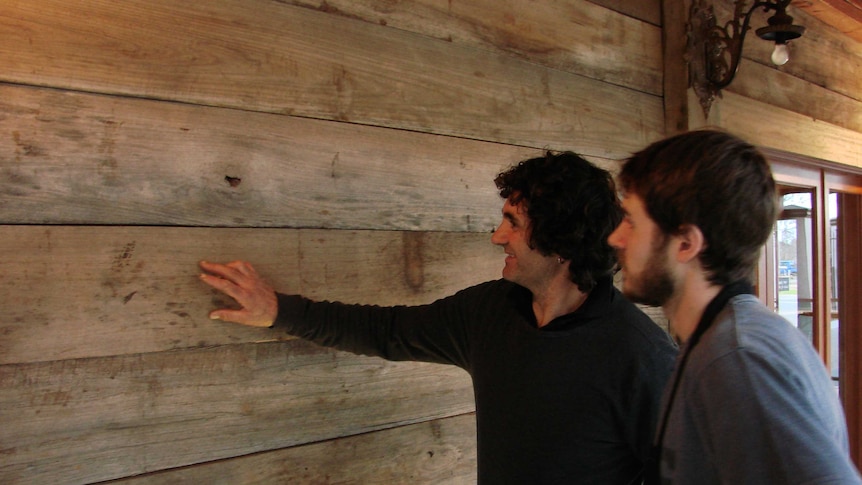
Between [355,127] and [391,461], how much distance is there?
675 millimetres

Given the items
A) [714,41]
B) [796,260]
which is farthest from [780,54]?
[796,260]

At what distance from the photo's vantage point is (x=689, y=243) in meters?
0.84

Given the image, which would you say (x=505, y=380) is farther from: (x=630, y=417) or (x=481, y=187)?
(x=481, y=187)

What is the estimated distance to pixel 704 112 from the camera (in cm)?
201

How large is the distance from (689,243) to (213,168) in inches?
29.8

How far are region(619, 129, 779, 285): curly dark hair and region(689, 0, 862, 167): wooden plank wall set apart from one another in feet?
3.95

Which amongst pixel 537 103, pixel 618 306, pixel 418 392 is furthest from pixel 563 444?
pixel 537 103

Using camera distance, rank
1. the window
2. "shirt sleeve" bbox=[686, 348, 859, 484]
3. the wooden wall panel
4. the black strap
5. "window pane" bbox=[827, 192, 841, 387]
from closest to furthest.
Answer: "shirt sleeve" bbox=[686, 348, 859, 484], the black strap, the wooden wall panel, the window, "window pane" bbox=[827, 192, 841, 387]

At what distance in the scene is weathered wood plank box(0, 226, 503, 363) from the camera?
955mm

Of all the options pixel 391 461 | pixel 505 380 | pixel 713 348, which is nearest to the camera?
pixel 713 348

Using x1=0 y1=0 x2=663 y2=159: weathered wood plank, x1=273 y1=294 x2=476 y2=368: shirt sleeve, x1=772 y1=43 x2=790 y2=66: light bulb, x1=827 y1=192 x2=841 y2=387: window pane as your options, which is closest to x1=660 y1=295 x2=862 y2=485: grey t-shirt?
x1=273 y1=294 x2=476 y2=368: shirt sleeve

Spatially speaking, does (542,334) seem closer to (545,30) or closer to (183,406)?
(183,406)

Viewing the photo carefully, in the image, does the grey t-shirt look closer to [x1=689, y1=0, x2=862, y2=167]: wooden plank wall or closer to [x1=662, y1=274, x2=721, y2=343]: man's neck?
[x1=662, y1=274, x2=721, y2=343]: man's neck

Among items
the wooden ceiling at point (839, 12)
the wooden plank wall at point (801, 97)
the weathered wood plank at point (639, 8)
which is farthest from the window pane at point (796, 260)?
the weathered wood plank at point (639, 8)
